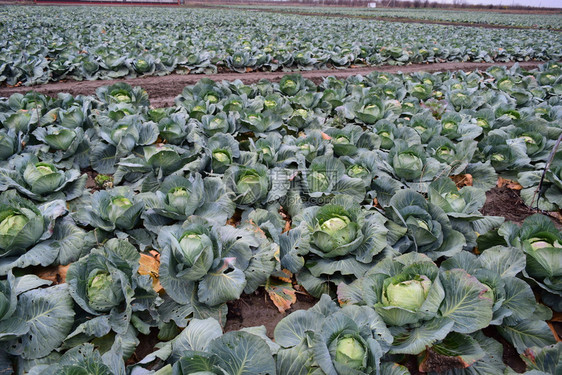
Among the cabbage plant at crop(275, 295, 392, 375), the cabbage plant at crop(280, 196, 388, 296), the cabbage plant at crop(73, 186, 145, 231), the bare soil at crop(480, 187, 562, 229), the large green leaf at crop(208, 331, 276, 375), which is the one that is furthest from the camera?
the bare soil at crop(480, 187, 562, 229)

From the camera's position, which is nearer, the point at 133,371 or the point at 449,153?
the point at 133,371

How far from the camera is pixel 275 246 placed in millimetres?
2623

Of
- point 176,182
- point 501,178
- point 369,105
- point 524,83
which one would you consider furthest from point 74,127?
point 524,83

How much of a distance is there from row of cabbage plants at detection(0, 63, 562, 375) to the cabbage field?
0.01 meters

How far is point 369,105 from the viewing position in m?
5.32

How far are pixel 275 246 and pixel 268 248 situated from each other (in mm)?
62

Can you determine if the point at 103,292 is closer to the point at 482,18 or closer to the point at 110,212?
the point at 110,212

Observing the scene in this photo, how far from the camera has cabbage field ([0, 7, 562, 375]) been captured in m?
1.96

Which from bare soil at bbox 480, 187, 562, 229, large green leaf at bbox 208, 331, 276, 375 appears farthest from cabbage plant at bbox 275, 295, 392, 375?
bare soil at bbox 480, 187, 562, 229

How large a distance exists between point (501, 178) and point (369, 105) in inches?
85.0

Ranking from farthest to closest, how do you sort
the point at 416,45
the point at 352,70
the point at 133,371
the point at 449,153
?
the point at 416,45, the point at 352,70, the point at 449,153, the point at 133,371

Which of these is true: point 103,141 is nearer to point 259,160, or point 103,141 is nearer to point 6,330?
point 259,160

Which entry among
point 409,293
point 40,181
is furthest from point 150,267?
point 409,293

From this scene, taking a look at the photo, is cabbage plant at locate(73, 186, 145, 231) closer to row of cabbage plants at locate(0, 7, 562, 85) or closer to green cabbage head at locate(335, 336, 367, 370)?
green cabbage head at locate(335, 336, 367, 370)
